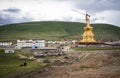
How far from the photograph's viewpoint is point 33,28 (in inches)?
6599

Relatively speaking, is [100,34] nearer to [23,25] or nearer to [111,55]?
[23,25]

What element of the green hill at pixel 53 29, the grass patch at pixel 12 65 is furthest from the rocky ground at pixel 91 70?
the green hill at pixel 53 29

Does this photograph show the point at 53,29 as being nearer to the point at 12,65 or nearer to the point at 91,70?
the point at 12,65

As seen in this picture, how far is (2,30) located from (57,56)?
97.0 meters

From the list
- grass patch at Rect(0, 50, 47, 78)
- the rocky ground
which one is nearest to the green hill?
grass patch at Rect(0, 50, 47, 78)

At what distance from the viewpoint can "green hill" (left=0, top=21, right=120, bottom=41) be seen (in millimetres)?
151500

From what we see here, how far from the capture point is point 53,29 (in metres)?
168

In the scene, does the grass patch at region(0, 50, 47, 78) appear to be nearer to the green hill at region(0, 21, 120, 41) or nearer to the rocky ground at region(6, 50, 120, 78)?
the rocky ground at region(6, 50, 120, 78)

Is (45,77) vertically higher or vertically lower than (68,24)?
lower

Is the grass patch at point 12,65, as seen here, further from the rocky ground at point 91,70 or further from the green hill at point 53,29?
the green hill at point 53,29

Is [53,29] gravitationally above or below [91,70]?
above

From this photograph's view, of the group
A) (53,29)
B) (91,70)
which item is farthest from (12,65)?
(53,29)

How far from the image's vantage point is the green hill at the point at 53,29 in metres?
152

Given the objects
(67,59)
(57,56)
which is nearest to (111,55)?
(67,59)
